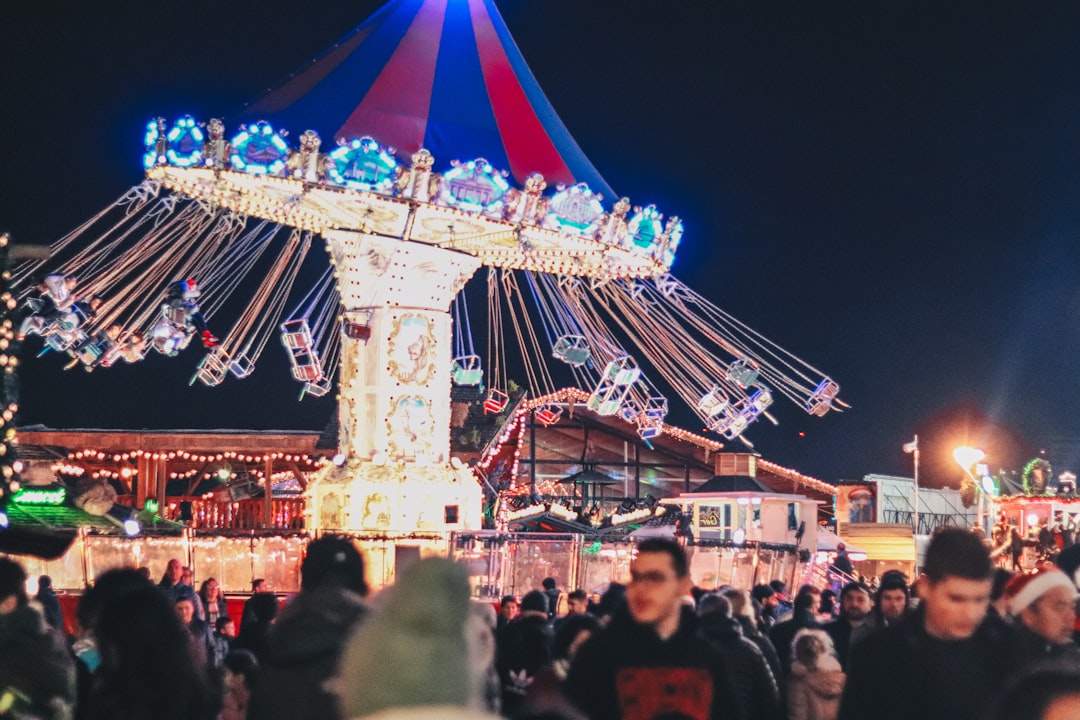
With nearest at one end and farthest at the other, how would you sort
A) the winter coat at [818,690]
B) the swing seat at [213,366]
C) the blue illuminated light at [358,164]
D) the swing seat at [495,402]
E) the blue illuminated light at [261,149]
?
the winter coat at [818,690], the blue illuminated light at [261,149], the blue illuminated light at [358,164], the swing seat at [213,366], the swing seat at [495,402]

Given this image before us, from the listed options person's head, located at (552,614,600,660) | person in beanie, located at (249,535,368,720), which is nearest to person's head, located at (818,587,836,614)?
person's head, located at (552,614,600,660)

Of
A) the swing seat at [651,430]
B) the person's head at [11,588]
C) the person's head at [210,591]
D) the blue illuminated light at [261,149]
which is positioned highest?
the blue illuminated light at [261,149]

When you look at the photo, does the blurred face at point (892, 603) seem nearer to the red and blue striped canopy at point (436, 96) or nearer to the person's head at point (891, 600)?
the person's head at point (891, 600)

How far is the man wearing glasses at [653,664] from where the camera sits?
5016 millimetres

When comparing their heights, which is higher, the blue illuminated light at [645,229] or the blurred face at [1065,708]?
the blue illuminated light at [645,229]

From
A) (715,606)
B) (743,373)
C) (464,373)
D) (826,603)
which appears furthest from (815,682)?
(464,373)

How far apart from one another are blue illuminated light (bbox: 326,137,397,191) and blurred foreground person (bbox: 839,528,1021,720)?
1373cm

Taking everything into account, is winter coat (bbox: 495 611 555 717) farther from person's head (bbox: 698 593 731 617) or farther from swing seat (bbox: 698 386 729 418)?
swing seat (bbox: 698 386 729 418)

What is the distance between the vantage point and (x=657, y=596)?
16.9 feet

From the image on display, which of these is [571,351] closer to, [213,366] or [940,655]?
[213,366]

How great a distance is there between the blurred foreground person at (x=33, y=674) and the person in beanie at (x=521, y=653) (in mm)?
2098

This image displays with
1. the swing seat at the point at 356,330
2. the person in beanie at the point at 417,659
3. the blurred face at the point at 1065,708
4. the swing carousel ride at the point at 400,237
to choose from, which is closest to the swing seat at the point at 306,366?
the swing carousel ride at the point at 400,237

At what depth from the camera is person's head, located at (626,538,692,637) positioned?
5129mm

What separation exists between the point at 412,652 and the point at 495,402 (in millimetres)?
24193
